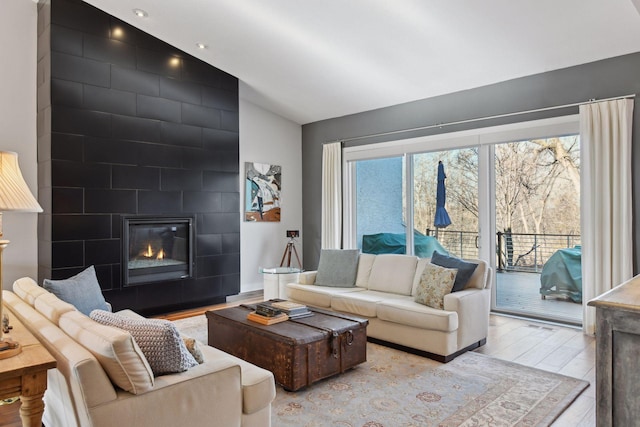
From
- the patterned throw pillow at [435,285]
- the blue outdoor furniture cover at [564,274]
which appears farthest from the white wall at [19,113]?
the blue outdoor furniture cover at [564,274]

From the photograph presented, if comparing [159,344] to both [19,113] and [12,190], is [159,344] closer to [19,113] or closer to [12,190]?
[12,190]

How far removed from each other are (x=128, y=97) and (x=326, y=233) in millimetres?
3413

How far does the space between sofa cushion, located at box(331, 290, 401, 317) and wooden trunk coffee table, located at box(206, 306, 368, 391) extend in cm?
58

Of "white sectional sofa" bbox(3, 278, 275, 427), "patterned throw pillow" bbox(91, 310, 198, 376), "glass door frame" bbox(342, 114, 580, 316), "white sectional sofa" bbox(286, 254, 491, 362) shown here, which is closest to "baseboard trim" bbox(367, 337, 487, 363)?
"white sectional sofa" bbox(286, 254, 491, 362)

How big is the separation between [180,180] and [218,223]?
0.77 meters

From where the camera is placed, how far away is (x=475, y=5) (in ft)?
11.9

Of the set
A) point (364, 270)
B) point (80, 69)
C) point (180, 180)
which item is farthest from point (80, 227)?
point (364, 270)

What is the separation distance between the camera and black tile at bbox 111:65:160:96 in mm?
4777

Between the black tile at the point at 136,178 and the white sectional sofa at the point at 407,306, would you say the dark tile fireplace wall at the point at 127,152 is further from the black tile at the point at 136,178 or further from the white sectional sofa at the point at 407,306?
the white sectional sofa at the point at 407,306

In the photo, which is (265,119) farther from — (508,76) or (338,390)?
(338,390)

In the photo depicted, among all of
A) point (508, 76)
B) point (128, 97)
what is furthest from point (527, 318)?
point (128, 97)

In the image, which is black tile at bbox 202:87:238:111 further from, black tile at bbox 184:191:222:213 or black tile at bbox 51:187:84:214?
black tile at bbox 51:187:84:214

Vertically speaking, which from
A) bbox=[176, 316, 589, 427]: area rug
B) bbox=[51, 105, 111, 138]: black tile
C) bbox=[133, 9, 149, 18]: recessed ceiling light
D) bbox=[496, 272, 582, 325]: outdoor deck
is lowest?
bbox=[176, 316, 589, 427]: area rug

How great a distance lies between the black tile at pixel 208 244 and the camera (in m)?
5.52
